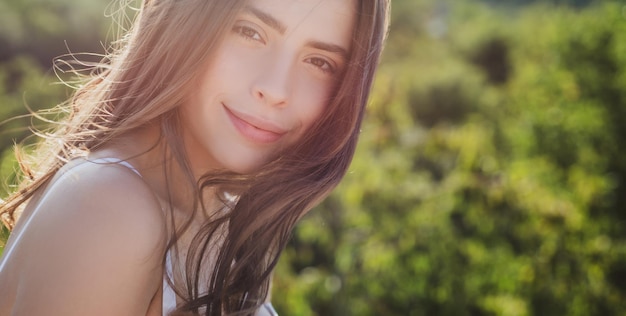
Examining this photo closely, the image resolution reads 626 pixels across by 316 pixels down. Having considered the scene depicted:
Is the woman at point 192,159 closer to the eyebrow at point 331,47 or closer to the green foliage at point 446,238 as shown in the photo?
the eyebrow at point 331,47

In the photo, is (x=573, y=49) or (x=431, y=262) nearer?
(x=431, y=262)

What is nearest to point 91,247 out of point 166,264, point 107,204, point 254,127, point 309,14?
point 107,204

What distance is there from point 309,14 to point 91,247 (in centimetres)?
74

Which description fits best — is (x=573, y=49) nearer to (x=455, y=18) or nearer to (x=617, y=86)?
(x=617, y=86)

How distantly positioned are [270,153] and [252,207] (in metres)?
0.17

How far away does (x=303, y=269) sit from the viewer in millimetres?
4867

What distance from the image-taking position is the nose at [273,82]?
183cm

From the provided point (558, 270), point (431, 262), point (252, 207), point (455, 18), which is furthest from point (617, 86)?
point (455, 18)

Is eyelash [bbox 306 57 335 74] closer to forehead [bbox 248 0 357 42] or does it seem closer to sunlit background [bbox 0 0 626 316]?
forehead [bbox 248 0 357 42]

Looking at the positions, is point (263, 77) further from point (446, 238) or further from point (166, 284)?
point (446, 238)

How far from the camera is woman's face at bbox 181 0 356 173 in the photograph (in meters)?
1.84

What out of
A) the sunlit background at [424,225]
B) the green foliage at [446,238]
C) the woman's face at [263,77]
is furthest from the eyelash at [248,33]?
the green foliage at [446,238]

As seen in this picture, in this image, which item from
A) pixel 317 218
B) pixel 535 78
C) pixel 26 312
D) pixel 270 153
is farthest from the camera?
pixel 535 78

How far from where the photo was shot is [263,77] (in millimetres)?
1839
